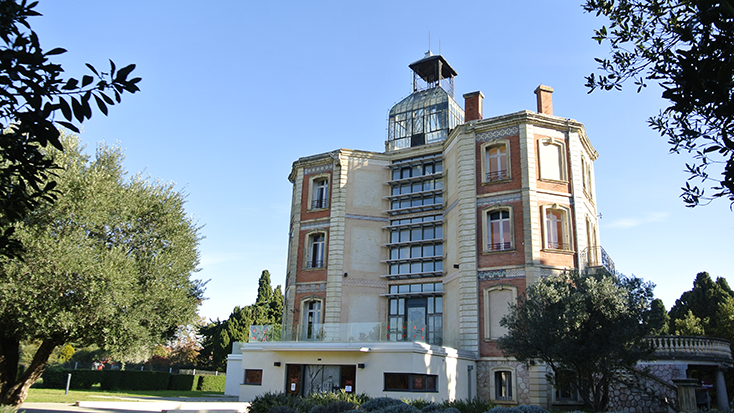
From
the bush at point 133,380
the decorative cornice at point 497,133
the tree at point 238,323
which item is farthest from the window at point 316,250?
the tree at point 238,323

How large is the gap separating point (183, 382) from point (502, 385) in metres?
25.8

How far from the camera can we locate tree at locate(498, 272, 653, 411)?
1794 centimetres

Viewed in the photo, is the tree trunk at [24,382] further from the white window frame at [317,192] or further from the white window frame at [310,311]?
the white window frame at [317,192]

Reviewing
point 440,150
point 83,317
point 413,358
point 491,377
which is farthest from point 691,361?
point 83,317

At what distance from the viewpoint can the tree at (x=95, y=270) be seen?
1667 centimetres

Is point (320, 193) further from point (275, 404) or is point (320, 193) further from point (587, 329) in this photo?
point (275, 404)

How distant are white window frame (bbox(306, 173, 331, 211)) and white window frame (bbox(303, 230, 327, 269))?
1458 millimetres

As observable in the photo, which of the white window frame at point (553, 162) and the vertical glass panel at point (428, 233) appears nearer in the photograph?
the white window frame at point (553, 162)

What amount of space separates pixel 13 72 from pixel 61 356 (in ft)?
170

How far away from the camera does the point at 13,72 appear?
4766mm

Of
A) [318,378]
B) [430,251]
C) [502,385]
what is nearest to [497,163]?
[430,251]

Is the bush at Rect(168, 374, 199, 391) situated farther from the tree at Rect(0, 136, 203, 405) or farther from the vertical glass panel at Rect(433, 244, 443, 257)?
the vertical glass panel at Rect(433, 244, 443, 257)

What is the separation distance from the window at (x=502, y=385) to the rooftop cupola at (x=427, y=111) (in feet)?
45.4

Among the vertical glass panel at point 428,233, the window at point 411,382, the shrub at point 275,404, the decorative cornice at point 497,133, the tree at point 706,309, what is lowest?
the shrub at point 275,404
